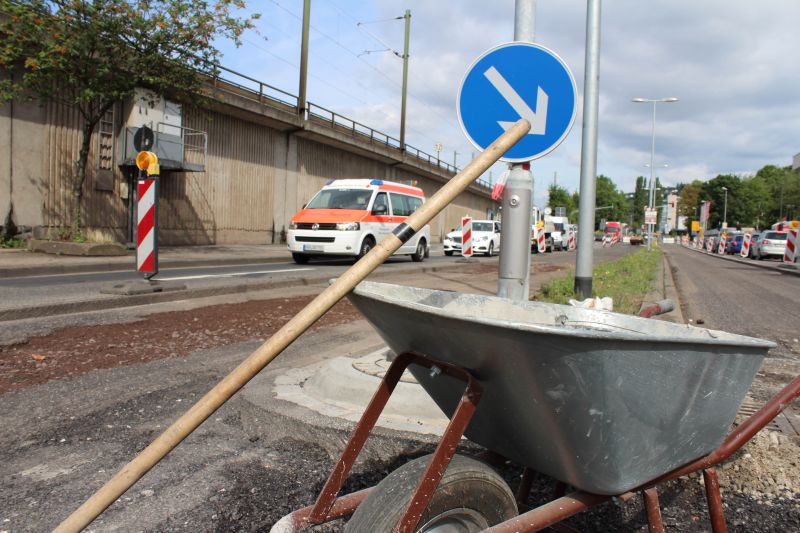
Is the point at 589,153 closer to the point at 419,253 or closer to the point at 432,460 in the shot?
the point at 432,460

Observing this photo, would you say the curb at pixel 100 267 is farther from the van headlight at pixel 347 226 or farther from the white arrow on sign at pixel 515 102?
the white arrow on sign at pixel 515 102

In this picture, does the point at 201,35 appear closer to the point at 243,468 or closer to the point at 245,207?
the point at 245,207

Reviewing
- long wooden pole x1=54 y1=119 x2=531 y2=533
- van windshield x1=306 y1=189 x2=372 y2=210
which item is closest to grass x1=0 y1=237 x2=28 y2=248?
van windshield x1=306 y1=189 x2=372 y2=210

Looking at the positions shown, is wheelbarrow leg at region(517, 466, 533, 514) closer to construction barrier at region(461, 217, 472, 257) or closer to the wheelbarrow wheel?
the wheelbarrow wheel

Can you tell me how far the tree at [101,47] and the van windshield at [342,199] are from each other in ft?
14.1

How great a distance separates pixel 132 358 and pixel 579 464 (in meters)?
4.11

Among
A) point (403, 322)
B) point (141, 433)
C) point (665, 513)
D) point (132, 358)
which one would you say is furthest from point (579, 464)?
point (132, 358)

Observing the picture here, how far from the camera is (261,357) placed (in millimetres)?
1487

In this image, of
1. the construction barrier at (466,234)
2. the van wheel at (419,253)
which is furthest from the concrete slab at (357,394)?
the construction barrier at (466,234)

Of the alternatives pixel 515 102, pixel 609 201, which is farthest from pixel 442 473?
pixel 609 201

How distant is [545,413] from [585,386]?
6.4 inches

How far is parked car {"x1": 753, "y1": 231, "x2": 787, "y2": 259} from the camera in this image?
114 ft

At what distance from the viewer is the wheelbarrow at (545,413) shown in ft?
4.60

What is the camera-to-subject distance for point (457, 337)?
1.48 m
